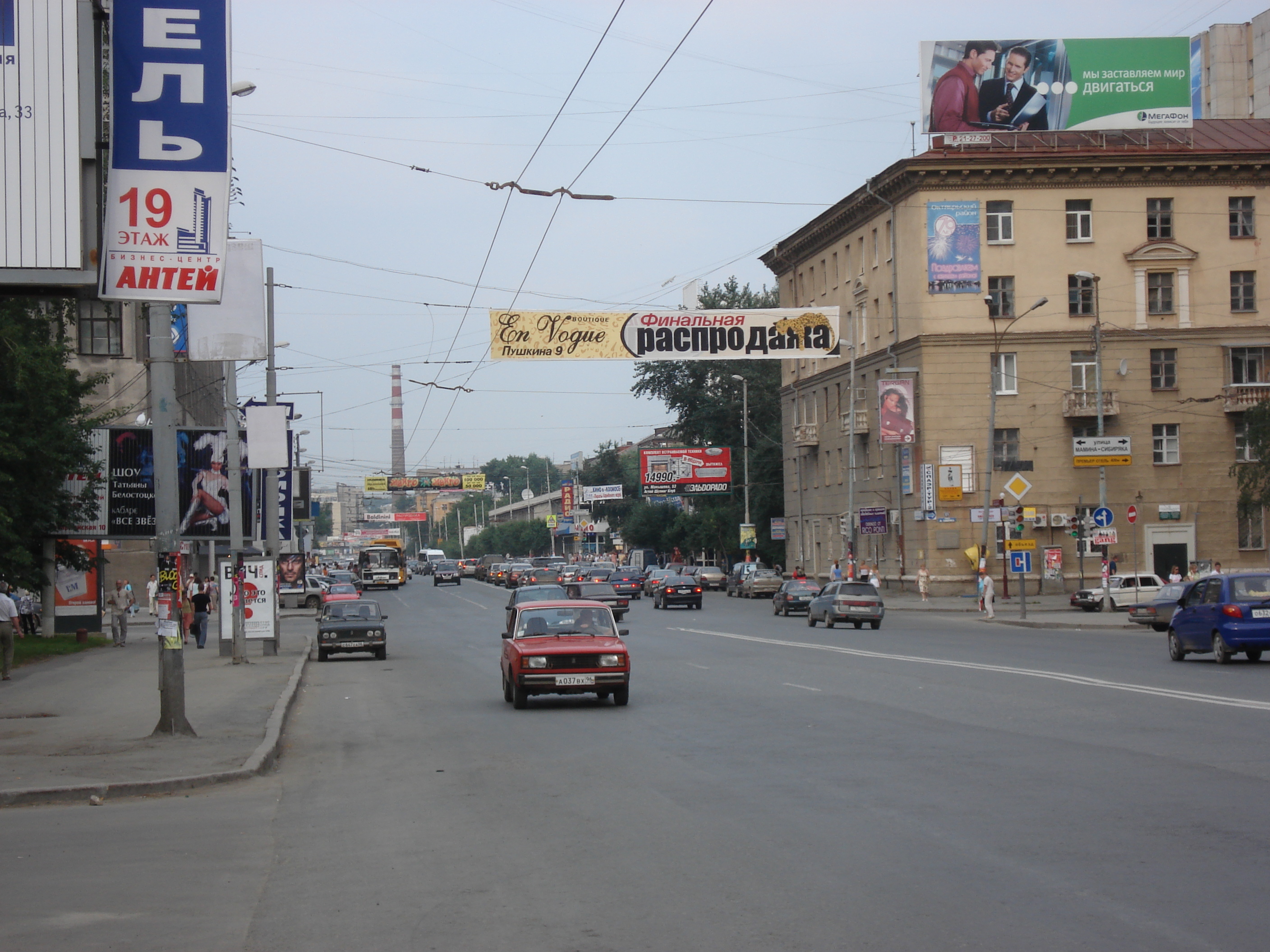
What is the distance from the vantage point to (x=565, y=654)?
698 inches

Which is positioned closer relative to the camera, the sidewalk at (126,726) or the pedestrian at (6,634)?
the sidewalk at (126,726)

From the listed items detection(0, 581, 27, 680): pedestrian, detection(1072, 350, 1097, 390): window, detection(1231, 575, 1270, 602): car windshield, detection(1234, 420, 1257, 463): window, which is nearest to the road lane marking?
detection(1231, 575, 1270, 602): car windshield

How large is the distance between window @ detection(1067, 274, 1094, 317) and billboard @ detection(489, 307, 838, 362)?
23658mm

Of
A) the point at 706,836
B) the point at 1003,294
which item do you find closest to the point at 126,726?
the point at 706,836

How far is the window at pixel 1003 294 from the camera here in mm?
55219

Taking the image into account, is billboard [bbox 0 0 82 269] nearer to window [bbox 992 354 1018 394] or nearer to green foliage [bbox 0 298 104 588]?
green foliage [bbox 0 298 104 588]

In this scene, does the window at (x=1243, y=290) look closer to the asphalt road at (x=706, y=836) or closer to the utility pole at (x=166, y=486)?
the asphalt road at (x=706, y=836)

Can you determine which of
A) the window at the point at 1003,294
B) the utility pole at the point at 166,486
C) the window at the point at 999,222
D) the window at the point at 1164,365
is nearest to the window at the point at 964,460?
the window at the point at 1003,294

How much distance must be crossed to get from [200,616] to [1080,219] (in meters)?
38.4

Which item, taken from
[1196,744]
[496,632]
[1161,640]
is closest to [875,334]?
[496,632]

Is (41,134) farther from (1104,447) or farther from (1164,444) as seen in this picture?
(1164,444)

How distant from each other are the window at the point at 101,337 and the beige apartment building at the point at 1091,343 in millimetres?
35846

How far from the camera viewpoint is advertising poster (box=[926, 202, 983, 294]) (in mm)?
55000

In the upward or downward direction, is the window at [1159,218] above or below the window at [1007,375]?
above
